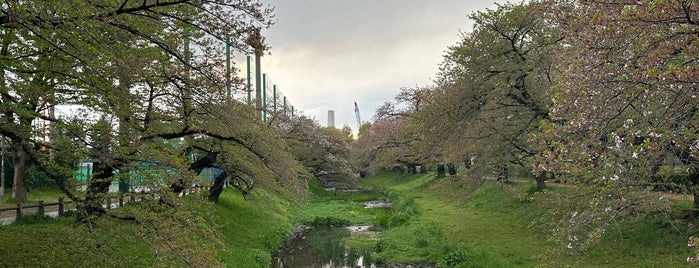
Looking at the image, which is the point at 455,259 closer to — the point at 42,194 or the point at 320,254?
the point at 320,254

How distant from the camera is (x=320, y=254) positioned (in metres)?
18.8

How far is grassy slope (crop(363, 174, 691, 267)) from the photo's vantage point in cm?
1172

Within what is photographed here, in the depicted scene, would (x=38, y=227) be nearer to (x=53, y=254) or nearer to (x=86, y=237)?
(x=53, y=254)

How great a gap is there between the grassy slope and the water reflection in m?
1.14

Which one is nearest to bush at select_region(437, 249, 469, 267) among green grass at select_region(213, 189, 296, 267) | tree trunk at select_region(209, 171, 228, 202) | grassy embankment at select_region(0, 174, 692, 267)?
grassy embankment at select_region(0, 174, 692, 267)

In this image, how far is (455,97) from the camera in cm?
1688

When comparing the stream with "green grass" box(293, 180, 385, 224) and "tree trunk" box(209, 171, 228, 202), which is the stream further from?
"tree trunk" box(209, 171, 228, 202)

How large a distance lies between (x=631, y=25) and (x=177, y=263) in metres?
7.13

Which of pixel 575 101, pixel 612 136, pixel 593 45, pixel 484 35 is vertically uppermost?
pixel 484 35

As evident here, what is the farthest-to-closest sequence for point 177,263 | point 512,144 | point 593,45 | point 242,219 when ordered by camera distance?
1. point 242,219
2. point 512,144
3. point 593,45
4. point 177,263

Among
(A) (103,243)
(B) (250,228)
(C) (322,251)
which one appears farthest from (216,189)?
(A) (103,243)

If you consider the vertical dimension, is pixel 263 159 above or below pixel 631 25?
below

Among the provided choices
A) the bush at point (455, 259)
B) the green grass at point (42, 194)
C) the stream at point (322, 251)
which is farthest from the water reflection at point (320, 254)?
the green grass at point (42, 194)

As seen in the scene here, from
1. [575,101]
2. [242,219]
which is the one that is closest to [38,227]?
[242,219]
